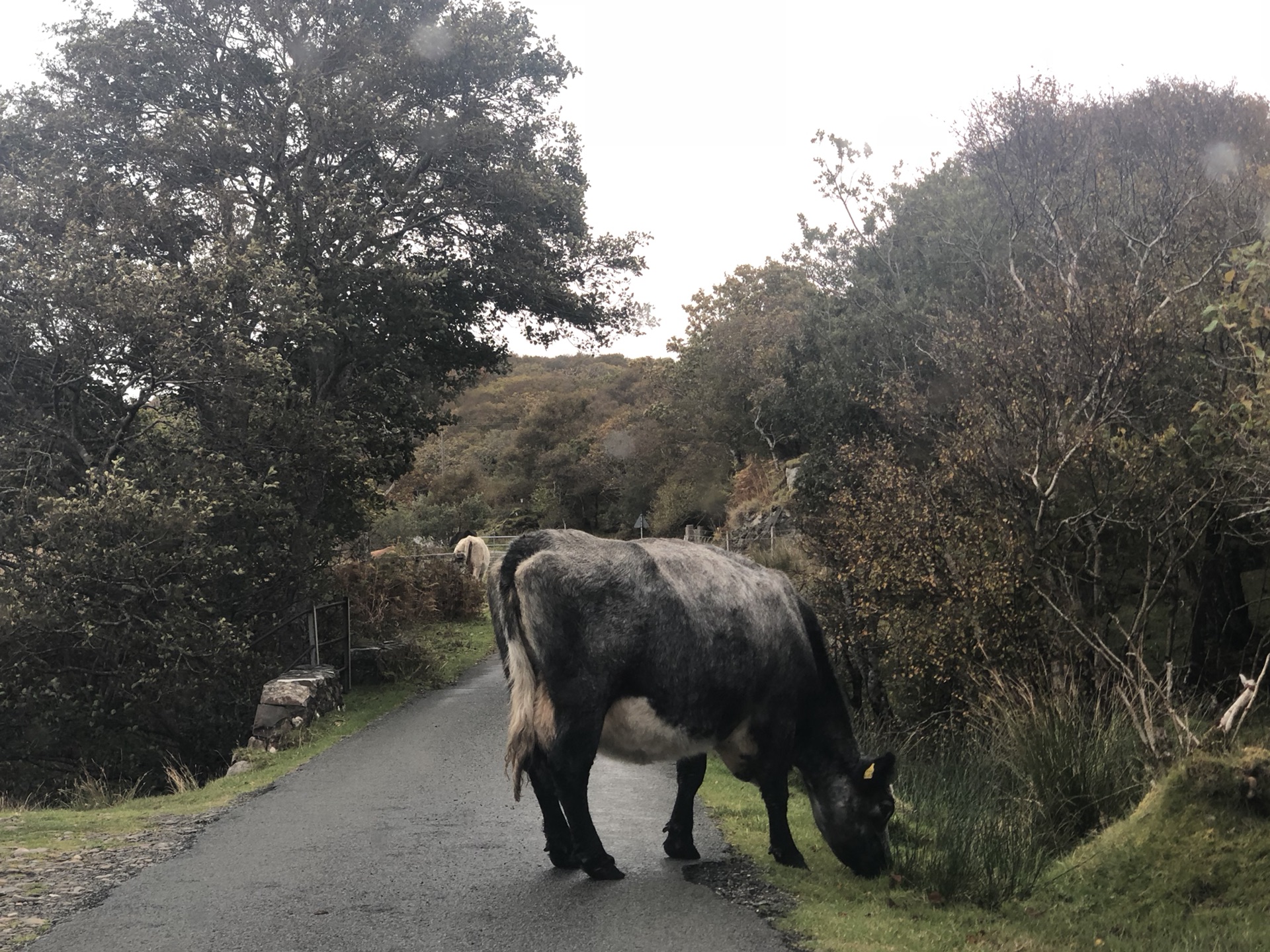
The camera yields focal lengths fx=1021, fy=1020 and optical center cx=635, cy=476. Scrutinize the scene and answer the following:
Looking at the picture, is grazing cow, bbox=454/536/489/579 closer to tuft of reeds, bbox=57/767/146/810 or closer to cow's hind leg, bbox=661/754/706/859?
tuft of reeds, bbox=57/767/146/810

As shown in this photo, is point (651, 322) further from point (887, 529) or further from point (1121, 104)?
point (1121, 104)

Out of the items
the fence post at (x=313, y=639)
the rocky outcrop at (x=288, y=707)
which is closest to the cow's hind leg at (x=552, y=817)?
the rocky outcrop at (x=288, y=707)

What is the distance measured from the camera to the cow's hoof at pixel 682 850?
7.49 m

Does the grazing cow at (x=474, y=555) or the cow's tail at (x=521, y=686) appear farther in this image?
the grazing cow at (x=474, y=555)

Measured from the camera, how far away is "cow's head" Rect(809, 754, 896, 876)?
686 centimetres

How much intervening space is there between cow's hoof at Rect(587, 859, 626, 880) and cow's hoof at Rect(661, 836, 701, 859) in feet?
2.65

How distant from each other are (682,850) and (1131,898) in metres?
2.98

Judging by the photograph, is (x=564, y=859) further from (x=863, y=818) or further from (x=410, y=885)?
(x=863, y=818)

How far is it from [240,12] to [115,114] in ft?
10.1

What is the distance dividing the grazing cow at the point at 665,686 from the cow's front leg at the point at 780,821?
0.04ft

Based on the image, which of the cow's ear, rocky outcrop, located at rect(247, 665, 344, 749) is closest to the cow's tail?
the cow's ear

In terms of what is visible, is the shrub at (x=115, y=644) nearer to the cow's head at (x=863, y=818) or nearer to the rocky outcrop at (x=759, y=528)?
the cow's head at (x=863, y=818)

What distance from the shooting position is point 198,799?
427 inches

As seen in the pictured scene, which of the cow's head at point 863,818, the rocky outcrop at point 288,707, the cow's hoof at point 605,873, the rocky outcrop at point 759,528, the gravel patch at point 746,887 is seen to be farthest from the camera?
the rocky outcrop at point 759,528
